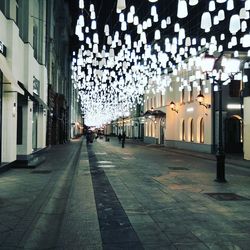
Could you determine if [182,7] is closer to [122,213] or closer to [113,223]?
[122,213]

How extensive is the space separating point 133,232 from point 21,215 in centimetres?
240

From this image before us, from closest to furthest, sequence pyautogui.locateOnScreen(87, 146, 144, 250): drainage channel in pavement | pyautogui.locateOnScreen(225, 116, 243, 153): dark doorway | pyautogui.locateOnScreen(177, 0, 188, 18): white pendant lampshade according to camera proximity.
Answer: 1. pyautogui.locateOnScreen(87, 146, 144, 250): drainage channel in pavement
2. pyautogui.locateOnScreen(177, 0, 188, 18): white pendant lampshade
3. pyautogui.locateOnScreen(225, 116, 243, 153): dark doorway

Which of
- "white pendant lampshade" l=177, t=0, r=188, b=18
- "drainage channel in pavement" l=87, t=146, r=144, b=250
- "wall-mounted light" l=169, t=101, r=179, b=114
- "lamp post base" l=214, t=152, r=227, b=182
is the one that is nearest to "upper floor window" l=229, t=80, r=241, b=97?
"wall-mounted light" l=169, t=101, r=179, b=114

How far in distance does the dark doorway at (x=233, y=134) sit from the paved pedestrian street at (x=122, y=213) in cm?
1851

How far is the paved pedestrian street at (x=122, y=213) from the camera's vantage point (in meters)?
6.55

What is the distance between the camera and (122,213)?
29.2 feet

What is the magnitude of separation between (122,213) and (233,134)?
85.9 ft

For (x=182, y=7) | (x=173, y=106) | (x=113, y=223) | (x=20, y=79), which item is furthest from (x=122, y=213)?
(x=173, y=106)

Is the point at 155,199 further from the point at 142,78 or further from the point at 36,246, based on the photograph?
the point at 142,78

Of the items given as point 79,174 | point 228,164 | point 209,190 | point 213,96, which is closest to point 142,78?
point 213,96

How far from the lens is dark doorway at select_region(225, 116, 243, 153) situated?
33.2m

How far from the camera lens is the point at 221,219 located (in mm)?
8352

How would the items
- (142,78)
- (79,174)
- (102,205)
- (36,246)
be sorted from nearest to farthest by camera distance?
(36,246)
(102,205)
(79,174)
(142,78)

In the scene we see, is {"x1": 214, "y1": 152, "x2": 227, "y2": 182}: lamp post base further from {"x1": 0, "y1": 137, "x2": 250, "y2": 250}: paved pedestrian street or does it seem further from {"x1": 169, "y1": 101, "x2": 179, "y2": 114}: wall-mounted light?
{"x1": 169, "y1": 101, "x2": 179, "y2": 114}: wall-mounted light
